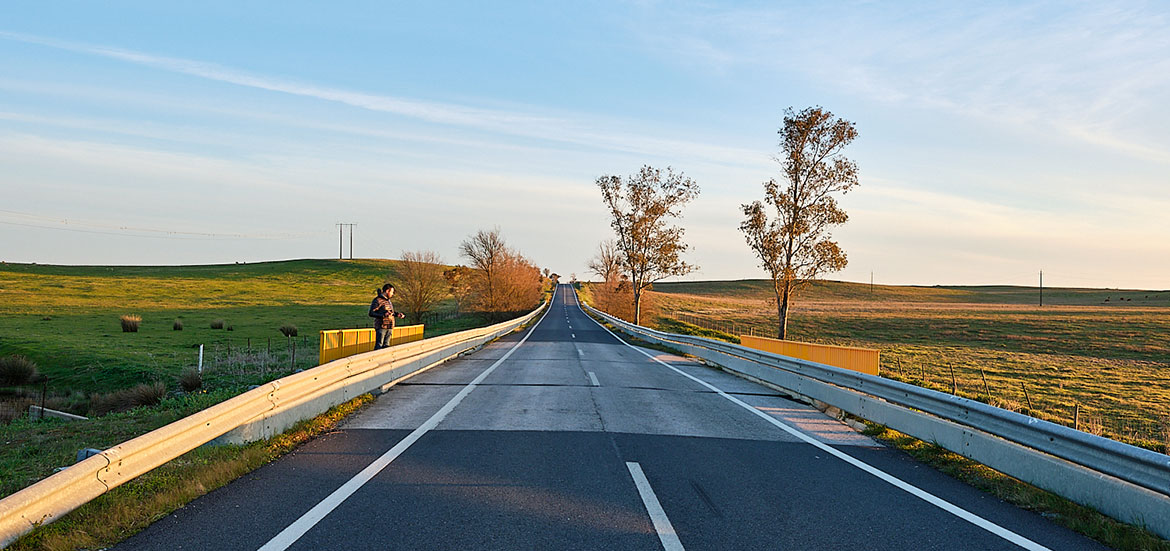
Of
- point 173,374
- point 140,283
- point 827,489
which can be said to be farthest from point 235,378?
point 140,283

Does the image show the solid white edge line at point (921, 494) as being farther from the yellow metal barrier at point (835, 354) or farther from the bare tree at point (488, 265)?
the bare tree at point (488, 265)

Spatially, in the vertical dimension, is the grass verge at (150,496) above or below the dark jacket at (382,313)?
below

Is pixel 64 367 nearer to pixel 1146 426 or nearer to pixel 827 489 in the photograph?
pixel 827 489

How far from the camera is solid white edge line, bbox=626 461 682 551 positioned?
15.6 feet

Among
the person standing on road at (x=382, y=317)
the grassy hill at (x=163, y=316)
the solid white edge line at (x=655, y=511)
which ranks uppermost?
the person standing on road at (x=382, y=317)

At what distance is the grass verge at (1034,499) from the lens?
4.92 m

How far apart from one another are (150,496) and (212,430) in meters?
0.97

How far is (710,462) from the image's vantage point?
24.1 feet

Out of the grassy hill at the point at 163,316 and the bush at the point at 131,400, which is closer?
the bush at the point at 131,400

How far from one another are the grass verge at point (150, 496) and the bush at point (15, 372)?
1987 centimetres

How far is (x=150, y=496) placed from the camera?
17.8 ft

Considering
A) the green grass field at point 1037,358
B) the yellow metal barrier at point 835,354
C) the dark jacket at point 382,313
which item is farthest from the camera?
the green grass field at point 1037,358

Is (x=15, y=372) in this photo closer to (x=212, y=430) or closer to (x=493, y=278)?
(x=212, y=430)

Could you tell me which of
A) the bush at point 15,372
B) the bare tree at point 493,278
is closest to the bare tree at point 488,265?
the bare tree at point 493,278
